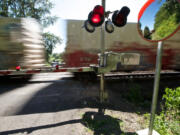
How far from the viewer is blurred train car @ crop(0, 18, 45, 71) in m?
4.59

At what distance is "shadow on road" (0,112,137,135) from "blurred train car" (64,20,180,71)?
384 cm

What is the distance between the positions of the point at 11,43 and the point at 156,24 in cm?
562

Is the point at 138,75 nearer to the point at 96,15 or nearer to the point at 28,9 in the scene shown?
the point at 96,15

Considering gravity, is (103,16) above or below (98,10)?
below

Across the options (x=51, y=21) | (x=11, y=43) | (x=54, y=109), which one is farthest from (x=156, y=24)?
(x=51, y=21)

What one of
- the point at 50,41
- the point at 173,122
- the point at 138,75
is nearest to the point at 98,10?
the point at 173,122

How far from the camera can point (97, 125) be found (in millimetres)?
2361

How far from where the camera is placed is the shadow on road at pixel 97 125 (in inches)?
85.1

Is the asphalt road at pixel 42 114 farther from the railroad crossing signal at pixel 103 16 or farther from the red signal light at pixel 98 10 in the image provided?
the red signal light at pixel 98 10

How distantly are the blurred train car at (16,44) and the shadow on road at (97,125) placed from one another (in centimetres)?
336

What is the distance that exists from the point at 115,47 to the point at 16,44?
5.30 meters

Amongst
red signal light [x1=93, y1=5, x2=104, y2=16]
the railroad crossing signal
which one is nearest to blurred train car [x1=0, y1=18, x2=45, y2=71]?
the railroad crossing signal

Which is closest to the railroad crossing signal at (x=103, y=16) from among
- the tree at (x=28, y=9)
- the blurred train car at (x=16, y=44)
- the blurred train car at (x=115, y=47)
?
the blurred train car at (x=115, y=47)

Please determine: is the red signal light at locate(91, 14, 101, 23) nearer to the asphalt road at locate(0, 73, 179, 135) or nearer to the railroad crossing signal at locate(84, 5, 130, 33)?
the railroad crossing signal at locate(84, 5, 130, 33)
